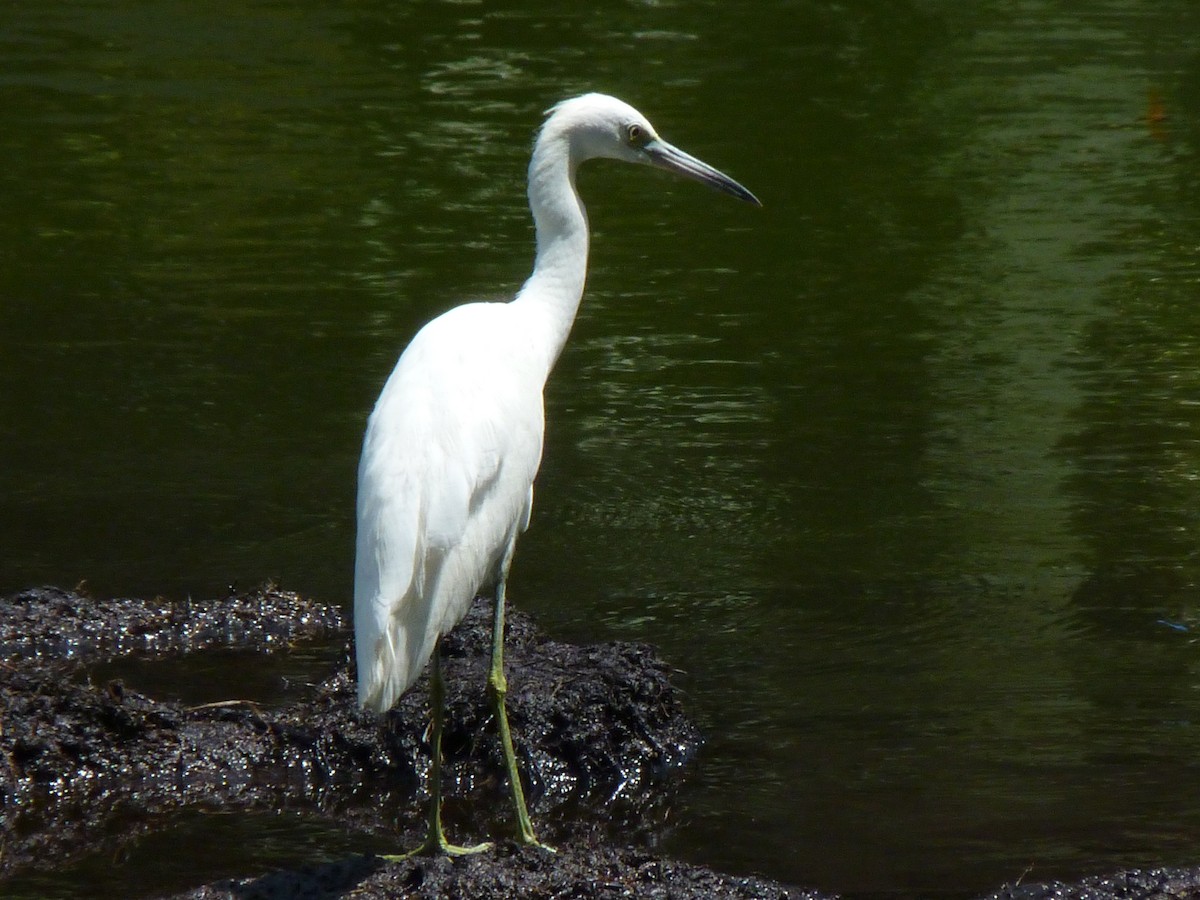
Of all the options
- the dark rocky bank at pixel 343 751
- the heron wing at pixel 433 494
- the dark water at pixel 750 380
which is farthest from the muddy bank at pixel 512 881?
the dark rocky bank at pixel 343 751

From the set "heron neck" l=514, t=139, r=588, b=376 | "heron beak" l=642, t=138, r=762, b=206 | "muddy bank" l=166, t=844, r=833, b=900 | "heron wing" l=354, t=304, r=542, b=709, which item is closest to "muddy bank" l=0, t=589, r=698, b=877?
"heron wing" l=354, t=304, r=542, b=709

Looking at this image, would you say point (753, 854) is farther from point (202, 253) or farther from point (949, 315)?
point (202, 253)

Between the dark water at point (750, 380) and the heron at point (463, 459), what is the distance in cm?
92

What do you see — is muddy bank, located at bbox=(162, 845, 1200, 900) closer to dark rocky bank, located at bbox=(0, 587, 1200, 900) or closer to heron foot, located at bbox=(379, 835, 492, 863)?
heron foot, located at bbox=(379, 835, 492, 863)

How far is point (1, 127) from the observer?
1641 cm

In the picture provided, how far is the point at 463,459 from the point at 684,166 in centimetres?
163

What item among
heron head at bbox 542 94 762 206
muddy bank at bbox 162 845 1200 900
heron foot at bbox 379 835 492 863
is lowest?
heron foot at bbox 379 835 492 863

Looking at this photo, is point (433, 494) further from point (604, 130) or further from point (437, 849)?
point (604, 130)

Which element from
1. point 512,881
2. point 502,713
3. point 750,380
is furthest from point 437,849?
point 750,380

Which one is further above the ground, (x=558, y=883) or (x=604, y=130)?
(x=604, y=130)

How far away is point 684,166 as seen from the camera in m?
6.20

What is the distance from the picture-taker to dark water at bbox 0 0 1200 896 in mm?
6043

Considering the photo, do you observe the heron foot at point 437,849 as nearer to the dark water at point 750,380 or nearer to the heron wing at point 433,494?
the dark water at point 750,380

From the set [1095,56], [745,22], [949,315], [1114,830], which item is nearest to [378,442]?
[1114,830]
